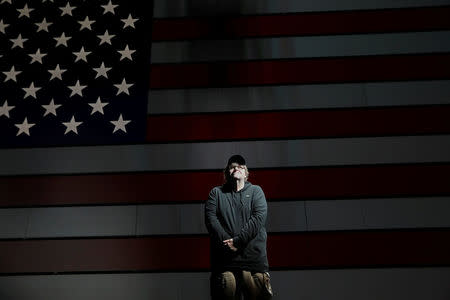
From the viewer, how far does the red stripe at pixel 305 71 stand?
4879mm

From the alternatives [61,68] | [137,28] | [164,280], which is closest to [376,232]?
[164,280]

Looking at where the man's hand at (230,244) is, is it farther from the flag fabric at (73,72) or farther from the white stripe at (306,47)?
the white stripe at (306,47)

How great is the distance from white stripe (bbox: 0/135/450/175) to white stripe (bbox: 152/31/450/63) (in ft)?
3.78

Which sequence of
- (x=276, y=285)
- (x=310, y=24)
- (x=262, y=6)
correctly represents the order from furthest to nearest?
1. (x=262, y=6)
2. (x=310, y=24)
3. (x=276, y=285)

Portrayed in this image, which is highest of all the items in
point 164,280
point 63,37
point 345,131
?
point 63,37

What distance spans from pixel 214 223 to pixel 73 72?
3.08 metres

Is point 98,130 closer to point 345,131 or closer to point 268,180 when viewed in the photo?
point 268,180

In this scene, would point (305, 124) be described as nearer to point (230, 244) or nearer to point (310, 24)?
point (310, 24)

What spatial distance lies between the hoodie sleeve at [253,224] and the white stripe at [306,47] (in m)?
2.38

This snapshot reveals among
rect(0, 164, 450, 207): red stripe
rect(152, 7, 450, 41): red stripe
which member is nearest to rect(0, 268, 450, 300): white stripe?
rect(0, 164, 450, 207): red stripe

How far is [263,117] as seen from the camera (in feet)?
15.5

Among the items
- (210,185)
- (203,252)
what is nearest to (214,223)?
(203,252)

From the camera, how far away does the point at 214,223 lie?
319cm

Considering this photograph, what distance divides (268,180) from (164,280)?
4.92ft
